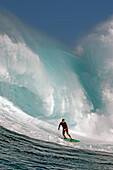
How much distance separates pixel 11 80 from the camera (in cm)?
2138

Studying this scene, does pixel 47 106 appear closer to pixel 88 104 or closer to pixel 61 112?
pixel 61 112

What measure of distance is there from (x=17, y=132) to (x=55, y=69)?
1547 cm

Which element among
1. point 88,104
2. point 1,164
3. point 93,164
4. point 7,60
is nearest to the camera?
point 1,164

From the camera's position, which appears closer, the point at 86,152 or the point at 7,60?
the point at 86,152

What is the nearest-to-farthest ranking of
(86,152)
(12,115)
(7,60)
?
(86,152) → (12,115) → (7,60)

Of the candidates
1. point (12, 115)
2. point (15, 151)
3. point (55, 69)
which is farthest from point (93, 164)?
point (55, 69)

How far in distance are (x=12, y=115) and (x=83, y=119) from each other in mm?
10612

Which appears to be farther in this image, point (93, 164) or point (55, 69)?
point (55, 69)

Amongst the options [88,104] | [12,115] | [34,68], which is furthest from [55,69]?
[12,115]

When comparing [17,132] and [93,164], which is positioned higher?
[17,132]

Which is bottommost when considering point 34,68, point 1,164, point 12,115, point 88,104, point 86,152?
point 1,164

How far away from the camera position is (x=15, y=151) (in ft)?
33.1

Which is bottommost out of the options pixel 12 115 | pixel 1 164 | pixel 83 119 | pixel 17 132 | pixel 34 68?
pixel 1 164

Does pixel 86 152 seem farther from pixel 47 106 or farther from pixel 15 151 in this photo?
pixel 47 106
